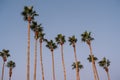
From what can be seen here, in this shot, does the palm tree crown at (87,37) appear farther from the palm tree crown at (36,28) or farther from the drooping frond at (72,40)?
the palm tree crown at (36,28)

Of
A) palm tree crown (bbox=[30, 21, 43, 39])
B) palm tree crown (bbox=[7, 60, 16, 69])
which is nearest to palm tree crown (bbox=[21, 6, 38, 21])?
palm tree crown (bbox=[30, 21, 43, 39])

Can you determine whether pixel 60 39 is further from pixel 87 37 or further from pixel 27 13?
pixel 27 13

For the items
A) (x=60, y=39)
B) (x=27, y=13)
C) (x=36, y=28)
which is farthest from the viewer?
(x=60, y=39)

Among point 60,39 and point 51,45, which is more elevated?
point 60,39

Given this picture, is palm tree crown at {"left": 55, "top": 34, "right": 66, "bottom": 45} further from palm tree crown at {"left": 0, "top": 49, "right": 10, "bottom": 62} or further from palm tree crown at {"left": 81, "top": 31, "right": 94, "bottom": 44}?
palm tree crown at {"left": 0, "top": 49, "right": 10, "bottom": 62}

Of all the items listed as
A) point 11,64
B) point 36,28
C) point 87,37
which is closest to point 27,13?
point 36,28

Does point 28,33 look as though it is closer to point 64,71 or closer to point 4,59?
point 64,71

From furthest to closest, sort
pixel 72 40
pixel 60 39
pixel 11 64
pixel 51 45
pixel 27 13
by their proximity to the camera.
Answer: pixel 11 64 → pixel 72 40 → pixel 51 45 → pixel 60 39 → pixel 27 13

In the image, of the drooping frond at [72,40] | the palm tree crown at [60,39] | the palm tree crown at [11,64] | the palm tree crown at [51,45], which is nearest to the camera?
the palm tree crown at [60,39]

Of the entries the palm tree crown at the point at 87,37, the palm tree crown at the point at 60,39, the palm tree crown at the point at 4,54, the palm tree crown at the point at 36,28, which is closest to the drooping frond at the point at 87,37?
Result: the palm tree crown at the point at 87,37

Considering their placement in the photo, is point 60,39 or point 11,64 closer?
point 60,39

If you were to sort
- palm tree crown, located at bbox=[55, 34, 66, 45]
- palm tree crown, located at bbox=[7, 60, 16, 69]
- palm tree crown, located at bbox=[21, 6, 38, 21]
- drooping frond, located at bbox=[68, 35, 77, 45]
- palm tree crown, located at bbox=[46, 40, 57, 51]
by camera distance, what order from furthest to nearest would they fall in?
palm tree crown, located at bbox=[7, 60, 16, 69]
drooping frond, located at bbox=[68, 35, 77, 45]
palm tree crown, located at bbox=[46, 40, 57, 51]
palm tree crown, located at bbox=[55, 34, 66, 45]
palm tree crown, located at bbox=[21, 6, 38, 21]

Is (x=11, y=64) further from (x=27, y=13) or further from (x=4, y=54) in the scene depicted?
(x=27, y=13)

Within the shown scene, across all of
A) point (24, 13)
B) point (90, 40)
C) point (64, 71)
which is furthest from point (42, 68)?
point (90, 40)
